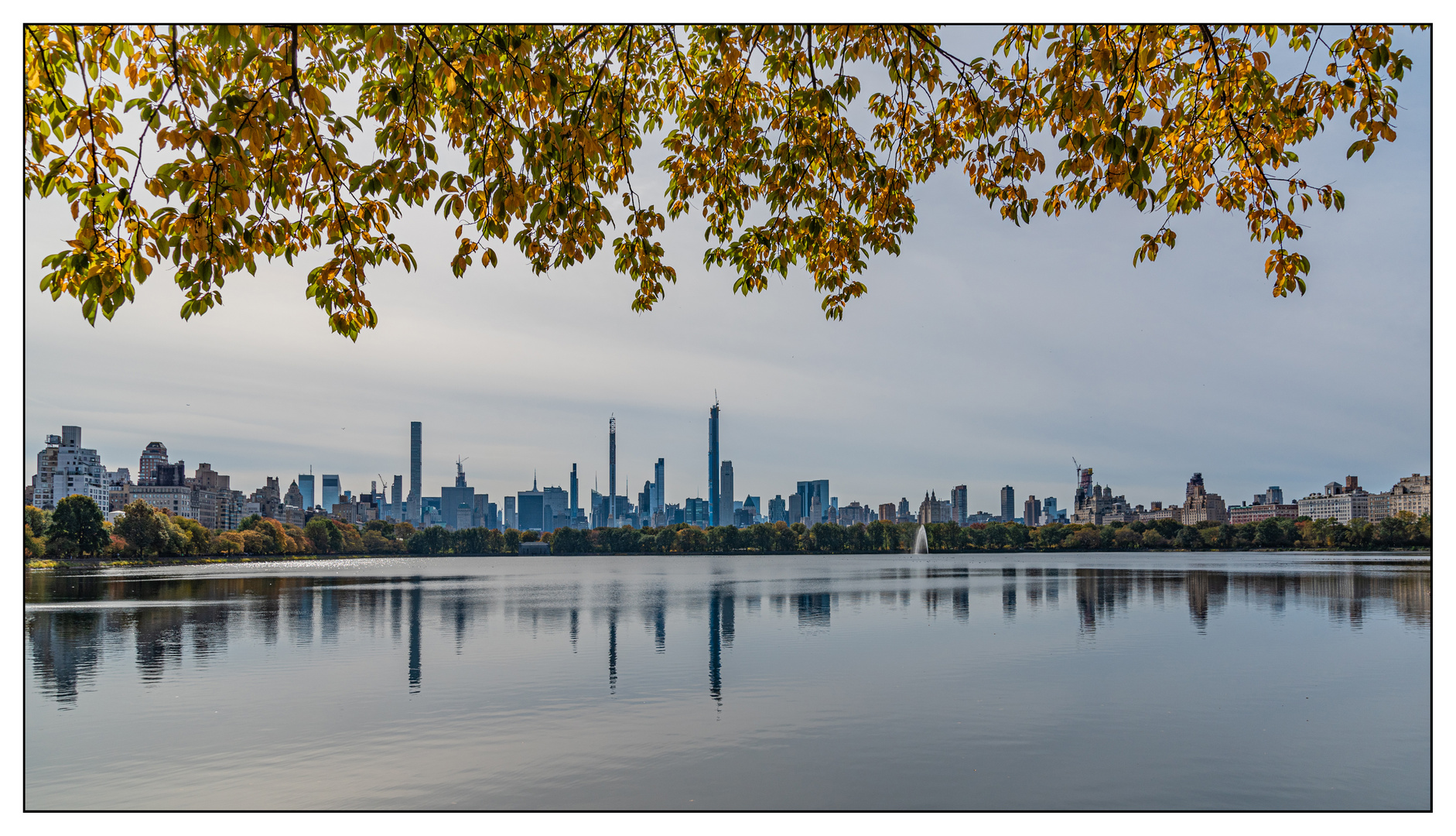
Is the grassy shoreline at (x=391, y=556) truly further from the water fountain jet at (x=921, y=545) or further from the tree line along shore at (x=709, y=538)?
the water fountain jet at (x=921, y=545)

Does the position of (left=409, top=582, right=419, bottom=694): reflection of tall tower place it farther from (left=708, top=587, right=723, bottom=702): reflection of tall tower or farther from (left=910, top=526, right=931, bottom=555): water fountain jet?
(left=910, top=526, right=931, bottom=555): water fountain jet

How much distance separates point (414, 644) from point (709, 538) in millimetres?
164342

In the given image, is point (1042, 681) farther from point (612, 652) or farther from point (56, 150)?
point (56, 150)

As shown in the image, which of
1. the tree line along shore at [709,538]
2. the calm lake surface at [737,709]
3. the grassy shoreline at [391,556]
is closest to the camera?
the calm lake surface at [737,709]

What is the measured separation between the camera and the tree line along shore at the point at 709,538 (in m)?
71.7

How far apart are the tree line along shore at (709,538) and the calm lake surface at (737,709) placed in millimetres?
10452

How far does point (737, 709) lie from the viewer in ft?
61.8

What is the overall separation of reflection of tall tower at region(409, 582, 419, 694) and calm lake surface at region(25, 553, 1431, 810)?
0.20 metres

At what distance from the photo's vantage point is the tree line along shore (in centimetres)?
7169

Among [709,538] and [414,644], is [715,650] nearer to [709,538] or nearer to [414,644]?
[414,644]

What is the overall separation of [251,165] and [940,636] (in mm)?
29189

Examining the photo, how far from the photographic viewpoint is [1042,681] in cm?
2192

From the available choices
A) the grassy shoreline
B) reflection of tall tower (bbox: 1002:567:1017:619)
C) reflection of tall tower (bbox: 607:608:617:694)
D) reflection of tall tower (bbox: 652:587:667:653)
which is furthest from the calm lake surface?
the grassy shoreline

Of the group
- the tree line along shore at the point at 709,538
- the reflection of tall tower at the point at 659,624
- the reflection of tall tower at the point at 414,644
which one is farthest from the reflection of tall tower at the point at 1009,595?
the reflection of tall tower at the point at 414,644
